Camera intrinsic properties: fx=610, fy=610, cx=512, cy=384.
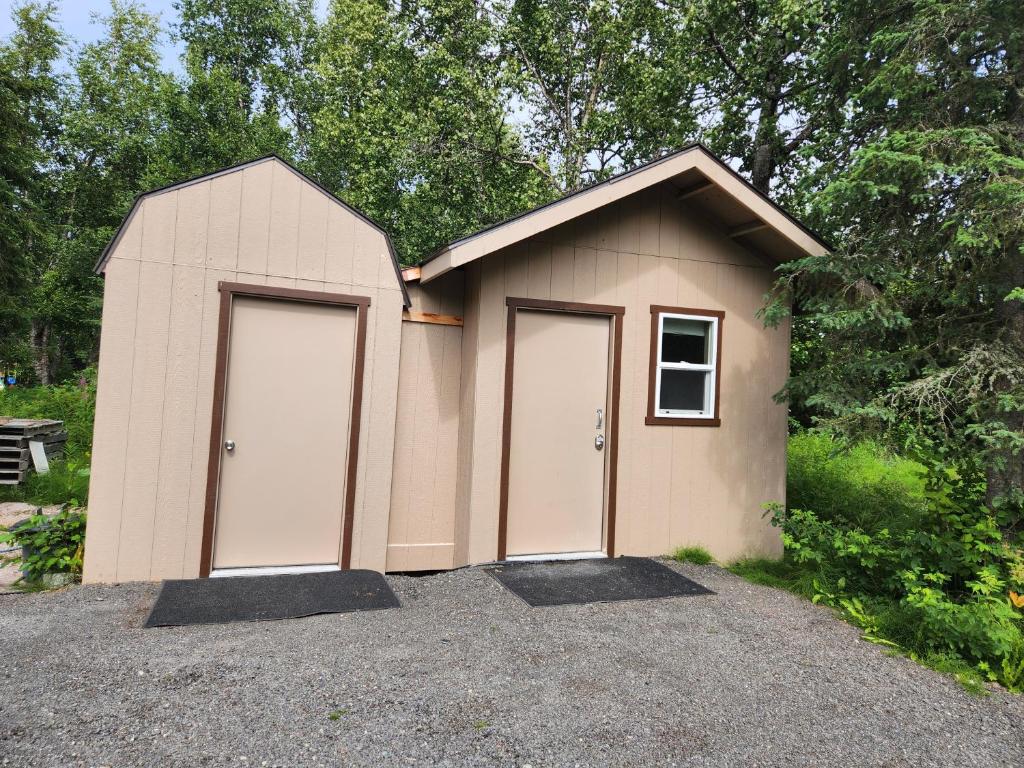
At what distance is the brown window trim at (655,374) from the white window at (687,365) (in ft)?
0.05

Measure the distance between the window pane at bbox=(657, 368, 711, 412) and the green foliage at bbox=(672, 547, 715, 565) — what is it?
4.36 feet

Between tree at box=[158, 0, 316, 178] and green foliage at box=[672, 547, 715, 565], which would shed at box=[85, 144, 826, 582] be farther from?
tree at box=[158, 0, 316, 178]

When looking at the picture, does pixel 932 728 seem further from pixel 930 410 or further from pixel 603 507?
pixel 603 507

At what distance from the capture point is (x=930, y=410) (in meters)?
4.51

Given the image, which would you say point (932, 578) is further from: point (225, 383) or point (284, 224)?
point (284, 224)

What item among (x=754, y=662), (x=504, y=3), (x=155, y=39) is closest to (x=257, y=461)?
(x=754, y=662)

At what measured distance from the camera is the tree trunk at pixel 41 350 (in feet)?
60.8

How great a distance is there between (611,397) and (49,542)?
4.63 m

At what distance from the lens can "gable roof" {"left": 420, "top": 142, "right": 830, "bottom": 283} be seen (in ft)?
16.3

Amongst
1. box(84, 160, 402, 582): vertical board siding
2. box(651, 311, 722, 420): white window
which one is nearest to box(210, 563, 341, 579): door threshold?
box(84, 160, 402, 582): vertical board siding

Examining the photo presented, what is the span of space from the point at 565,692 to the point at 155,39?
26931 mm

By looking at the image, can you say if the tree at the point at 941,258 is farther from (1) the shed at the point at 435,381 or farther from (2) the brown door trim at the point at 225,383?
(2) the brown door trim at the point at 225,383

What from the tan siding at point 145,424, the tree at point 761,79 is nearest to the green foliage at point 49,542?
the tan siding at point 145,424

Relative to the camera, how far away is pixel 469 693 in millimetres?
3021
